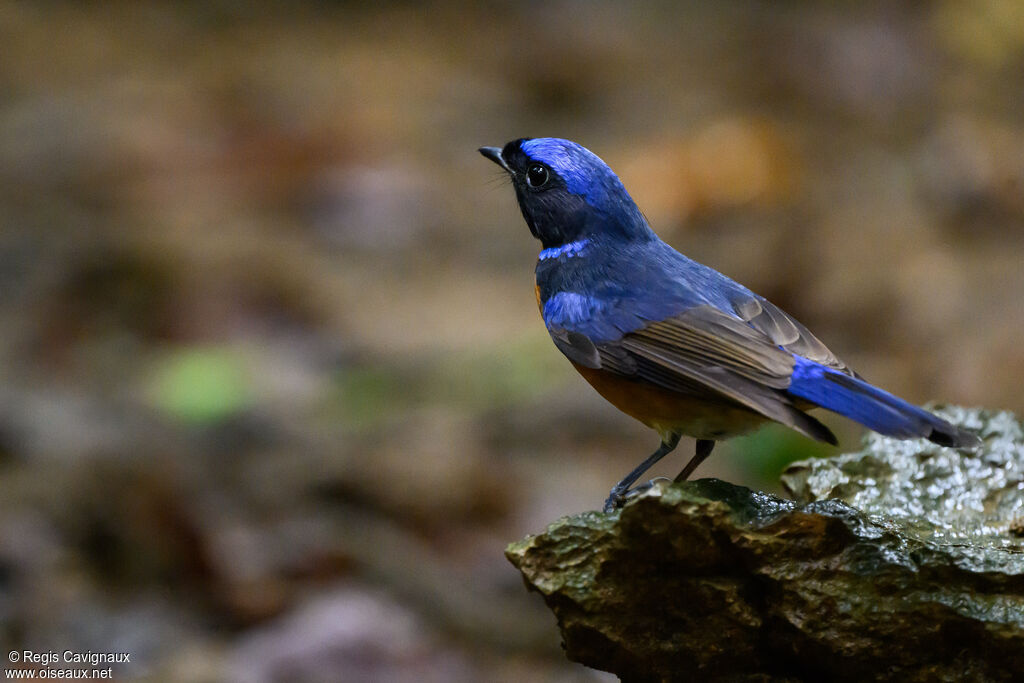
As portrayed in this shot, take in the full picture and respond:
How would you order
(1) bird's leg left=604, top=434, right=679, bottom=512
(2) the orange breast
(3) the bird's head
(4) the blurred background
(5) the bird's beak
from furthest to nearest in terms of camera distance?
(4) the blurred background < (5) the bird's beak < (3) the bird's head < (1) bird's leg left=604, top=434, right=679, bottom=512 < (2) the orange breast

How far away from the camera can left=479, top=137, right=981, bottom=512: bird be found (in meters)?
3.50

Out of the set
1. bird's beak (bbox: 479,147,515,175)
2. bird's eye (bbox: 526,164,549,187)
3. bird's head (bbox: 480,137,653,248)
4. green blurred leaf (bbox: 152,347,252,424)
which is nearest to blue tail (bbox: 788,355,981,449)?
bird's head (bbox: 480,137,653,248)

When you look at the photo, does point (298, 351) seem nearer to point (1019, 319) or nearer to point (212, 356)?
point (212, 356)

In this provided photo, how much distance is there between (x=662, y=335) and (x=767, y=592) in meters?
0.92

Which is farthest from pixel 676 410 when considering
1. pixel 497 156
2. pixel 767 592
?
pixel 497 156

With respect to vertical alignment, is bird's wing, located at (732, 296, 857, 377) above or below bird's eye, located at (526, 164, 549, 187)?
below

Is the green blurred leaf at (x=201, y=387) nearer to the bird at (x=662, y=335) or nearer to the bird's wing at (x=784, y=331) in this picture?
the bird at (x=662, y=335)

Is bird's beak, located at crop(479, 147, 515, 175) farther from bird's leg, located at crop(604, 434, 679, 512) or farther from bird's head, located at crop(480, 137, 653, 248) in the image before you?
bird's leg, located at crop(604, 434, 679, 512)

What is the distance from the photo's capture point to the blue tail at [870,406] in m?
3.23

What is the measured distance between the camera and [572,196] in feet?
15.0

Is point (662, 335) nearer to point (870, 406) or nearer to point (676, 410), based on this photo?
point (676, 410)

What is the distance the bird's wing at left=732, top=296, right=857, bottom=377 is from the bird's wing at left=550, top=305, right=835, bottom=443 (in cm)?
7

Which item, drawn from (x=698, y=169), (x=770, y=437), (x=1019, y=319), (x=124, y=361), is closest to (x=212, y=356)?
(x=124, y=361)

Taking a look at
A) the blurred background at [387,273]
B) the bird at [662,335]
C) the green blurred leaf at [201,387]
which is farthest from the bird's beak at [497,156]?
the green blurred leaf at [201,387]
